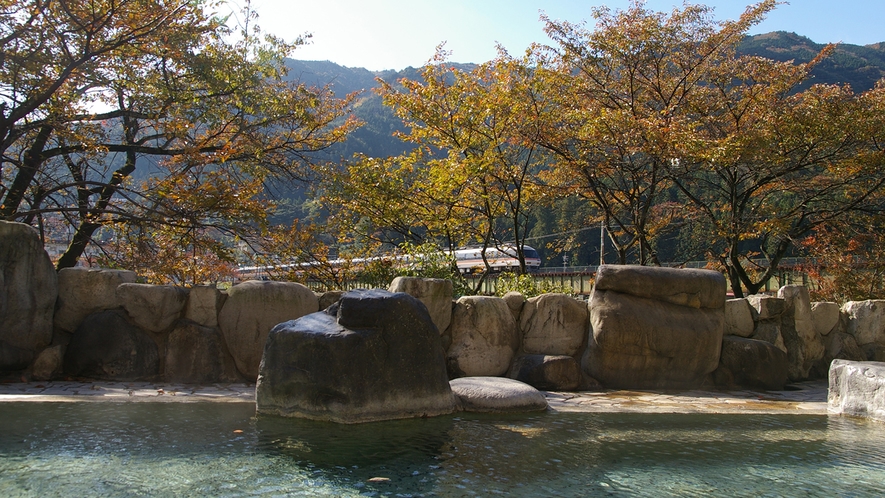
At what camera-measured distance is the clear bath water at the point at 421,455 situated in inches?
162

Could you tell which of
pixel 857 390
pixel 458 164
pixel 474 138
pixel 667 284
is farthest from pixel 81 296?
pixel 857 390

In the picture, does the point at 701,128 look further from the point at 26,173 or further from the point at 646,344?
the point at 26,173

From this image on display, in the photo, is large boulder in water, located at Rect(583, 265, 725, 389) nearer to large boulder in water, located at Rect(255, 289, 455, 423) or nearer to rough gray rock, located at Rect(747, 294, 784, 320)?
rough gray rock, located at Rect(747, 294, 784, 320)

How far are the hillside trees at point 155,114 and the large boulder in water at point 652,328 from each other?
18.8 feet

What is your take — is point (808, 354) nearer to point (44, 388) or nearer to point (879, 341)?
point (879, 341)

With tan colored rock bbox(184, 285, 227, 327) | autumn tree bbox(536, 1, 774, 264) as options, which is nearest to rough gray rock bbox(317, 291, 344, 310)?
tan colored rock bbox(184, 285, 227, 327)

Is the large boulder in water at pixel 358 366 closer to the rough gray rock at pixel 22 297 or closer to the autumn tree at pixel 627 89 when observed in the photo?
the rough gray rock at pixel 22 297

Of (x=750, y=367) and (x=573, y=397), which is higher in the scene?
(x=750, y=367)

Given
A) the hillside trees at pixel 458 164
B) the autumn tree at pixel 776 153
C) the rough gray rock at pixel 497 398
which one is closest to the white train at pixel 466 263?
the hillside trees at pixel 458 164

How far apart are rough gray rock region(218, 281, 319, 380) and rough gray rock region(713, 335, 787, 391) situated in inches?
221

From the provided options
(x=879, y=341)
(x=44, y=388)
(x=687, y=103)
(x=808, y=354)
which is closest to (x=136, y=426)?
(x=44, y=388)

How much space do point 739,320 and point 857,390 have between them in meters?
2.29

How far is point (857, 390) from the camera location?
6.88 m

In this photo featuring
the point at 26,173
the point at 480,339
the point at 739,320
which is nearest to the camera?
the point at 480,339
